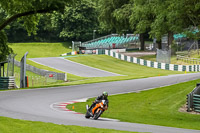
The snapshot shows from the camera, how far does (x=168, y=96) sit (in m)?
25.7

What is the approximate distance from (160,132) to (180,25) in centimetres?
3824

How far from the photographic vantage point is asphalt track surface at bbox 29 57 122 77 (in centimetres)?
5444

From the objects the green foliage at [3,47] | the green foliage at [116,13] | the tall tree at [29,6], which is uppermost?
the green foliage at [116,13]

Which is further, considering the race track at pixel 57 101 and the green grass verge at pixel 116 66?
the green grass verge at pixel 116 66

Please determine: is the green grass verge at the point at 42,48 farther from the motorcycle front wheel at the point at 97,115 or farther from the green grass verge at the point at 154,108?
the motorcycle front wheel at the point at 97,115

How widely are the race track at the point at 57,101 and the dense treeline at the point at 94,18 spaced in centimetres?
659

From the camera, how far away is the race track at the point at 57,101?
16094mm

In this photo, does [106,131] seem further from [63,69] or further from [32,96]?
[63,69]

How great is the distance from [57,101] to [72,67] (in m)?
35.7

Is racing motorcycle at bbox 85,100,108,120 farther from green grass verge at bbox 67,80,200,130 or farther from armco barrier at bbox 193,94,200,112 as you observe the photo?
armco barrier at bbox 193,94,200,112

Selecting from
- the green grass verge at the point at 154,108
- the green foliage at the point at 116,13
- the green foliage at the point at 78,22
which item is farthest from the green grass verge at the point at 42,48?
the green grass verge at the point at 154,108

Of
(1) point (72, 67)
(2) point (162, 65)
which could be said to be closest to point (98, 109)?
(2) point (162, 65)

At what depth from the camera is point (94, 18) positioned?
348ft

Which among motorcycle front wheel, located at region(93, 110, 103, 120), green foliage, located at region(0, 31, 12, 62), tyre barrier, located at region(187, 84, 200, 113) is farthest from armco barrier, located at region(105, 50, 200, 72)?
motorcycle front wheel, located at region(93, 110, 103, 120)
